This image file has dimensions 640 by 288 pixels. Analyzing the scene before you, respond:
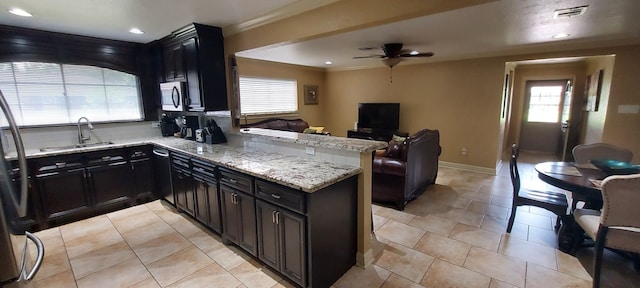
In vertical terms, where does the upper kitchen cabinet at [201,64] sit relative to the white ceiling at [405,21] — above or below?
below

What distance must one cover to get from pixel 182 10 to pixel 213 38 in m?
0.68

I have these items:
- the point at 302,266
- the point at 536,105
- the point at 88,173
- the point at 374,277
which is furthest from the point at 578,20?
the point at 88,173

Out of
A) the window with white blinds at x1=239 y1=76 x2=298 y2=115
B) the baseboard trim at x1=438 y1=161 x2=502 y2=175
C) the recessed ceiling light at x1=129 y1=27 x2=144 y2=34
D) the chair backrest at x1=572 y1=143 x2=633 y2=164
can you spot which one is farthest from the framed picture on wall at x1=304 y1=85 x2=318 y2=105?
the chair backrest at x1=572 y1=143 x2=633 y2=164

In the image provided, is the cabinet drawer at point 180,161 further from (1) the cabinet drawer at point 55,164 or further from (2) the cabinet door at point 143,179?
(1) the cabinet drawer at point 55,164

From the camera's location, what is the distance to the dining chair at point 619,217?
6.00 feet

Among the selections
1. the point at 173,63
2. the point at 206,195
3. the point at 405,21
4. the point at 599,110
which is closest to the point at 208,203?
the point at 206,195

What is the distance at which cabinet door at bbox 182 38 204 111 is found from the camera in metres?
3.32

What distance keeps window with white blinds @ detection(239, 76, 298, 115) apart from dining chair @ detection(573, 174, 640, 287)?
5207 mm

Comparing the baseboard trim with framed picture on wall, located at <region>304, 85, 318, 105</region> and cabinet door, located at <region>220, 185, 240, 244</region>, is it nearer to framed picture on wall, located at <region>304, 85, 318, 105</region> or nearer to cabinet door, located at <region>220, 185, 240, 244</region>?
framed picture on wall, located at <region>304, 85, 318, 105</region>

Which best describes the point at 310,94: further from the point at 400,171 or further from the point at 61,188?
the point at 61,188

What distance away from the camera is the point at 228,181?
2516mm

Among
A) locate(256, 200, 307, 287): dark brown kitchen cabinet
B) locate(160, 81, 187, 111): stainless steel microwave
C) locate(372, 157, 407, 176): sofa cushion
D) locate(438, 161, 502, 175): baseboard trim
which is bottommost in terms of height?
locate(438, 161, 502, 175): baseboard trim

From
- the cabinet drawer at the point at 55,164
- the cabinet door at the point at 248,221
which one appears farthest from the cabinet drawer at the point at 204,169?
the cabinet drawer at the point at 55,164

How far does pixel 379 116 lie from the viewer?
6582 millimetres
